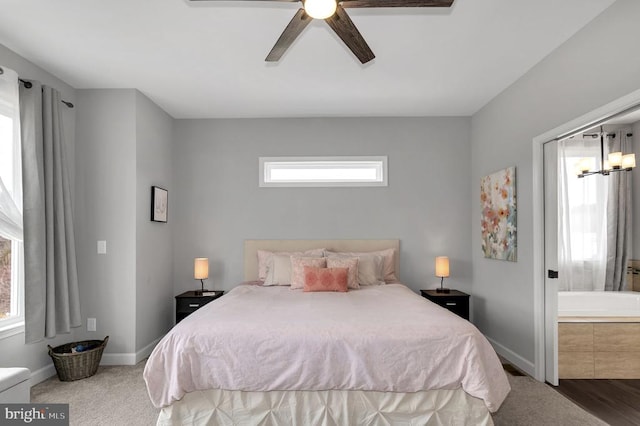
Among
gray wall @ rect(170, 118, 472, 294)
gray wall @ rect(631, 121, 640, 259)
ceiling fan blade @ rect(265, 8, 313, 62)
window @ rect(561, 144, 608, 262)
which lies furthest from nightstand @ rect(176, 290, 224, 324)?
gray wall @ rect(631, 121, 640, 259)

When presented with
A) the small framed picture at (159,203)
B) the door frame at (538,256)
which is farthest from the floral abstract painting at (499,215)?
the small framed picture at (159,203)

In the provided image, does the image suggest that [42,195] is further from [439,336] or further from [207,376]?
[439,336]

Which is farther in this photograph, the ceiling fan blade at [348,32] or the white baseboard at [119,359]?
the white baseboard at [119,359]

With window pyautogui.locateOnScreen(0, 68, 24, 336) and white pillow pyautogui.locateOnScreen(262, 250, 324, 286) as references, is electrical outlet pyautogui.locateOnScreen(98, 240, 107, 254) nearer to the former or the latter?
window pyautogui.locateOnScreen(0, 68, 24, 336)

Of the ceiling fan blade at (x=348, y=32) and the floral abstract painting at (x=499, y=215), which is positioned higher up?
the ceiling fan blade at (x=348, y=32)

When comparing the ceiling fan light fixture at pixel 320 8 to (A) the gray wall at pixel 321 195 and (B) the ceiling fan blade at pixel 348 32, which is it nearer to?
(B) the ceiling fan blade at pixel 348 32

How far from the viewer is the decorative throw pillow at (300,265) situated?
3920 mm

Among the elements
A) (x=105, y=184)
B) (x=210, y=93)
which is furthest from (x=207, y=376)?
(x=210, y=93)

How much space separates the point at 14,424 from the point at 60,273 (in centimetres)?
158

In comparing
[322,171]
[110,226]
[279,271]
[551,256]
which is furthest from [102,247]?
[551,256]

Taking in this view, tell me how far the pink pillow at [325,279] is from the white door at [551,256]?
171 cm

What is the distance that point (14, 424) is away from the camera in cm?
197

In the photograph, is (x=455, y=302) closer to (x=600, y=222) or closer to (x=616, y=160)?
(x=600, y=222)

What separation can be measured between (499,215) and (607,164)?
1.71 metres
